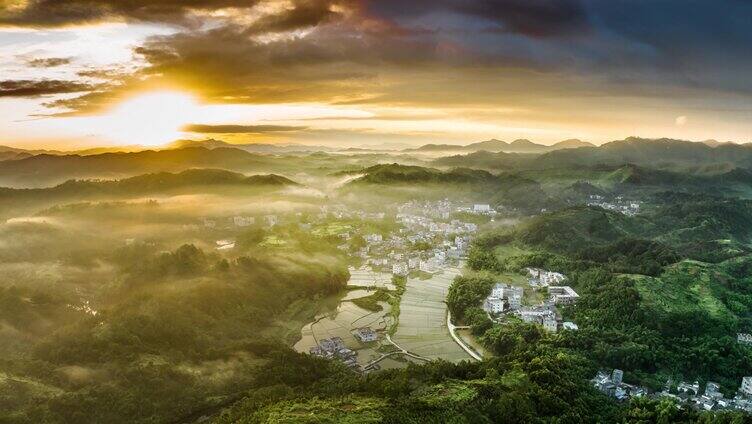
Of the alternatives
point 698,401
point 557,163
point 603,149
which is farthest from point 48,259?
point 603,149

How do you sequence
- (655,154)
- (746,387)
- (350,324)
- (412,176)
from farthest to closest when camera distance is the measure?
(655,154) → (412,176) → (350,324) → (746,387)

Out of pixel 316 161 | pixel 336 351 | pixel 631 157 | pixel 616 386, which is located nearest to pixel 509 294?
pixel 616 386

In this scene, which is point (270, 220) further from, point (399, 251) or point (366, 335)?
point (366, 335)

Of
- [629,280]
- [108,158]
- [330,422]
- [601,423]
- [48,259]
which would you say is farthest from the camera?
[108,158]

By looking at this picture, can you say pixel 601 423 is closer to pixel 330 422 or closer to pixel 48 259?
pixel 330 422

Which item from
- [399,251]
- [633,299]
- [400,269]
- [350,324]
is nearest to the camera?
[633,299]

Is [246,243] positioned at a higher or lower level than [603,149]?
lower
